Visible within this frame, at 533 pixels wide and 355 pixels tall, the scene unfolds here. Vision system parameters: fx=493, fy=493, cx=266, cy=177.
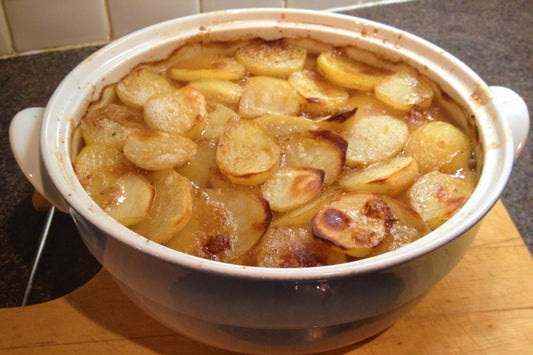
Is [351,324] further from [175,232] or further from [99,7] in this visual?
[99,7]

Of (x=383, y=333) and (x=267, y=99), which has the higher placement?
(x=267, y=99)

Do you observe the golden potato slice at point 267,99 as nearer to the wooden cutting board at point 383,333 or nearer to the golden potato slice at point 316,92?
the golden potato slice at point 316,92

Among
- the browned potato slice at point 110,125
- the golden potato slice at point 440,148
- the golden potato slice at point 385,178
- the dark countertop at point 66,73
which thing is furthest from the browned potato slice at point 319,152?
the dark countertop at point 66,73

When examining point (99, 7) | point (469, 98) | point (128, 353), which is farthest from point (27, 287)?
point (469, 98)

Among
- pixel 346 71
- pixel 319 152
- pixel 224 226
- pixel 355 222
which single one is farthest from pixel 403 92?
pixel 224 226

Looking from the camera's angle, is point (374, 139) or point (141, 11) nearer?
point (374, 139)

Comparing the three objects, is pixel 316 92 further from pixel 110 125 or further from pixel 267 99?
pixel 110 125

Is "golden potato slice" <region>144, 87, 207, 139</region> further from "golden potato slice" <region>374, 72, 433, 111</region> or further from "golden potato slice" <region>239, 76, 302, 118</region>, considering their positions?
"golden potato slice" <region>374, 72, 433, 111</region>
